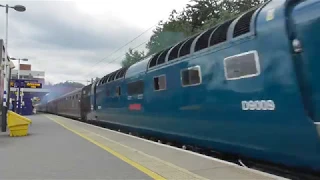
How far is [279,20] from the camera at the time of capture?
602cm

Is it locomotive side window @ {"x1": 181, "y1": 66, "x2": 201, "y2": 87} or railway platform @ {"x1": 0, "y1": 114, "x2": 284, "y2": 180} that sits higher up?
locomotive side window @ {"x1": 181, "y1": 66, "x2": 201, "y2": 87}

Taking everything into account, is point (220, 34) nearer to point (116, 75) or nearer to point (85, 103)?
point (116, 75)

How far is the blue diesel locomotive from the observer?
5469 millimetres

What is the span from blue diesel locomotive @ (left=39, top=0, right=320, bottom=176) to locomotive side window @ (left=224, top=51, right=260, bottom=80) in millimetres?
18

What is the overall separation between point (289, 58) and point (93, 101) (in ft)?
63.5

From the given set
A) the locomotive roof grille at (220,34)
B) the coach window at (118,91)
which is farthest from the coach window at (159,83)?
the coach window at (118,91)

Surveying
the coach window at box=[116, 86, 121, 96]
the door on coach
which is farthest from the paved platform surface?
the door on coach

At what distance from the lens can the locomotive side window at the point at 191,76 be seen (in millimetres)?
8759

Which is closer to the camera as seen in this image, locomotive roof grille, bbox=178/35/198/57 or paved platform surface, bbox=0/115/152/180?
paved platform surface, bbox=0/115/152/180

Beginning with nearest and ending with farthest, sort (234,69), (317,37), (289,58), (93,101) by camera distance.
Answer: (317,37)
(289,58)
(234,69)
(93,101)

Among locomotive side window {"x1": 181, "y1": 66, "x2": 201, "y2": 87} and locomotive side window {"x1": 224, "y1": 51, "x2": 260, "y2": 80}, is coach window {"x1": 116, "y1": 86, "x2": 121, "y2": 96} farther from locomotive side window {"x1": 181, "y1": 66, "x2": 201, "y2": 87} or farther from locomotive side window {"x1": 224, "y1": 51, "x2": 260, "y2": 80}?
locomotive side window {"x1": 224, "y1": 51, "x2": 260, "y2": 80}

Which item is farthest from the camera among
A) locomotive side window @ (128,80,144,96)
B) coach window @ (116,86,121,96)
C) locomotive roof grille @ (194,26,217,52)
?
coach window @ (116,86,121,96)

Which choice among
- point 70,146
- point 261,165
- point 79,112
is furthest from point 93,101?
point 261,165

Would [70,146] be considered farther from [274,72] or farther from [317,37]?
[317,37]
